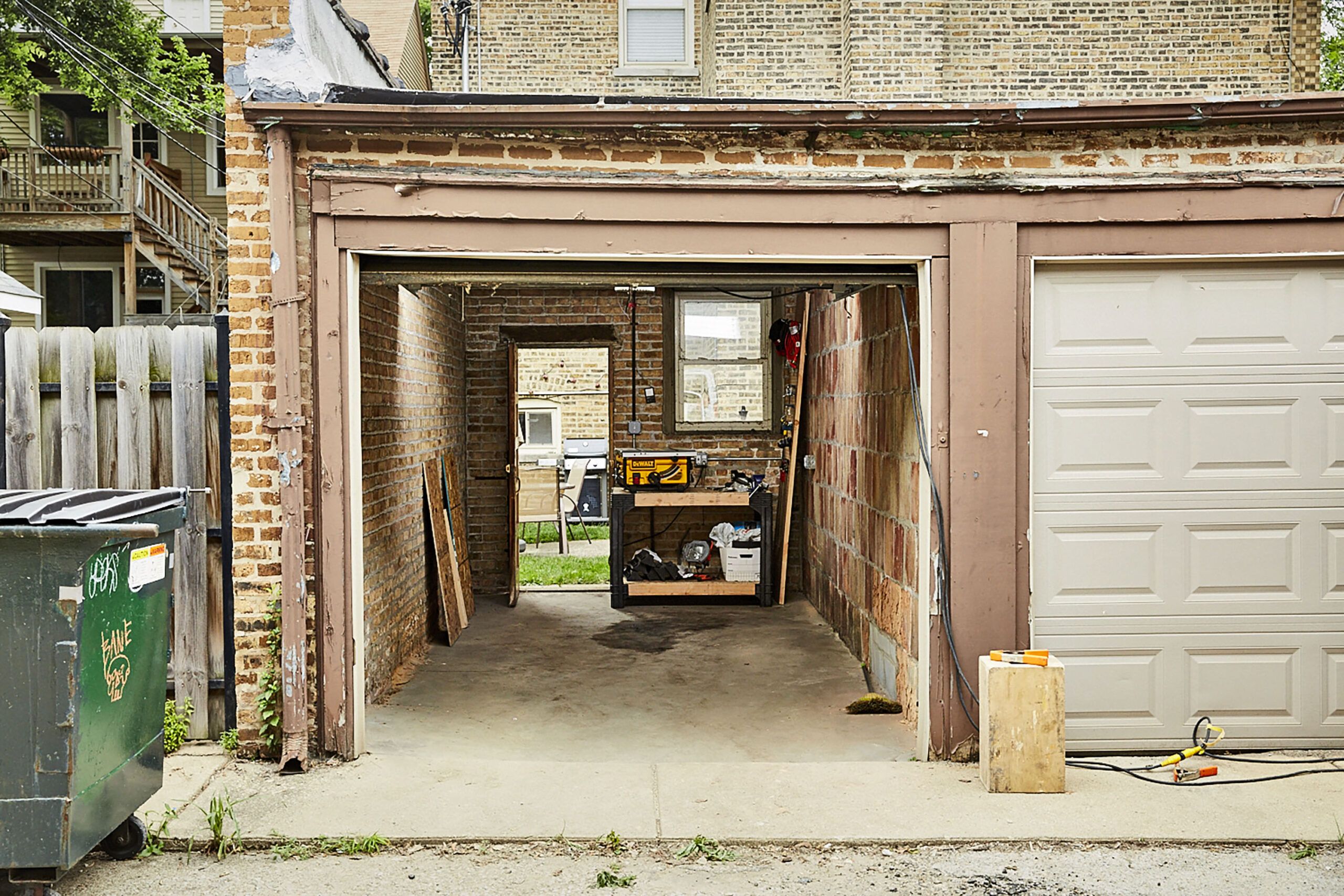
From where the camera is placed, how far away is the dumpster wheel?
13.5ft

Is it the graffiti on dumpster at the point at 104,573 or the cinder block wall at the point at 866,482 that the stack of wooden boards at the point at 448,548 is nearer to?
the cinder block wall at the point at 866,482

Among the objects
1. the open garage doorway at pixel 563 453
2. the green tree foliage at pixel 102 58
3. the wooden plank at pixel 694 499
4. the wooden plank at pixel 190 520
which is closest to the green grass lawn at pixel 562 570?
the open garage doorway at pixel 563 453

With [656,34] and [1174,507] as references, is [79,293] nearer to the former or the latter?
[656,34]

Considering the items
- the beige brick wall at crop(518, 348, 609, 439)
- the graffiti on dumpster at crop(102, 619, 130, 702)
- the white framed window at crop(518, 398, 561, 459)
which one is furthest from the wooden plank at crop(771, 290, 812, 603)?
the white framed window at crop(518, 398, 561, 459)

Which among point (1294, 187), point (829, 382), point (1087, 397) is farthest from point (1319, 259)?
point (829, 382)

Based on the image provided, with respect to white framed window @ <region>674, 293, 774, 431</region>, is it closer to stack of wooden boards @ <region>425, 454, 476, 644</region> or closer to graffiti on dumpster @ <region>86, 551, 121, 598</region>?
stack of wooden boards @ <region>425, 454, 476, 644</region>

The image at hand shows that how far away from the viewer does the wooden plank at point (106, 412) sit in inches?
213

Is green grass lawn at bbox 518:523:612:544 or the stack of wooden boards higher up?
the stack of wooden boards

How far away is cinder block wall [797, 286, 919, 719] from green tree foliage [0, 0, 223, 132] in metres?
9.52

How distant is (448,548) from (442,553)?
0.18 m

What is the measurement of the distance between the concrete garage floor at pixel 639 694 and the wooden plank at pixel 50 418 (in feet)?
7.36

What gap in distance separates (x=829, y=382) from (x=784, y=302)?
2039 mm

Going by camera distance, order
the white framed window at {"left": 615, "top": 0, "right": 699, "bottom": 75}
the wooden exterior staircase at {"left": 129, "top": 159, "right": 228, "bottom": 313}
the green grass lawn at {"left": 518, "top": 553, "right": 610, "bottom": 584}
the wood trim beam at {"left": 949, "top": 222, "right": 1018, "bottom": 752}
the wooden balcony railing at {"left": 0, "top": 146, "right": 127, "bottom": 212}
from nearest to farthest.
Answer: the wood trim beam at {"left": 949, "top": 222, "right": 1018, "bottom": 752} < the green grass lawn at {"left": 518, "top": 553, "right": 610, "bottom": 584} < the white framed window at {"left": 615, "top": 0, "right": 699, "bottom": 75} < the wooden balcony railing at {"left": 0, "top": 146, "right": 127, "bottom": 212} < the wooden exterior staircase at {"left": 129, "top": 159, "right": 228, "bottom": 313}

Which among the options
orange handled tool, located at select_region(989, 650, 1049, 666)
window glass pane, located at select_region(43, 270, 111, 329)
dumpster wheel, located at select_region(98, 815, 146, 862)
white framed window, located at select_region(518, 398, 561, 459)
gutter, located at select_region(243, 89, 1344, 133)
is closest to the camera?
dumpster wheel, located at select_region(98, 815, 146, 862)
